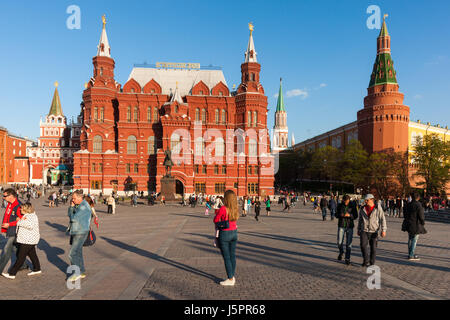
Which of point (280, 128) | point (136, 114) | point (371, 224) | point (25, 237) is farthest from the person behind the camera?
point (280, 128)

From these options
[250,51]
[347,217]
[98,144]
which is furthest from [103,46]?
[347,217]

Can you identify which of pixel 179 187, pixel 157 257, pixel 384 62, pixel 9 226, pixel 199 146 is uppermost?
pixel 384 62

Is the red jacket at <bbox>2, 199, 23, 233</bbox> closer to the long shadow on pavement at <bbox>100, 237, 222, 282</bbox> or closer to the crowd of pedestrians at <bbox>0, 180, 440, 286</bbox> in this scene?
the crowd of pedestrians at <bbox>0, 180, 440, 286</bbox>

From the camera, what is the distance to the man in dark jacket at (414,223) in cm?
967

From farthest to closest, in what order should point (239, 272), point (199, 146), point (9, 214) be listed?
1. point (199, 146)
2. point (239, 272)
3. point (9, 214)

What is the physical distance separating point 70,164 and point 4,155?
21.0 metres

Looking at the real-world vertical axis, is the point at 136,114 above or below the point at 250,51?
below

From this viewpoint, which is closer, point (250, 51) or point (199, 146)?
point (199, 146)

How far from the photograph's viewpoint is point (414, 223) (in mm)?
9789

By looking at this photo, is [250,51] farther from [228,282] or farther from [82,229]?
[228,282]

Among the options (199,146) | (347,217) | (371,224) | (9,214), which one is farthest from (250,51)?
(9,214)

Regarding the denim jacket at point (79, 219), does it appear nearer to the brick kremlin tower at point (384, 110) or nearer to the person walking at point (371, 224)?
the person walking at point (371, 224)

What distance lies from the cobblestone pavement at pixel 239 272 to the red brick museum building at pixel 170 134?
3831 centimetres

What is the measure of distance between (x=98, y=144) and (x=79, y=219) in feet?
159
